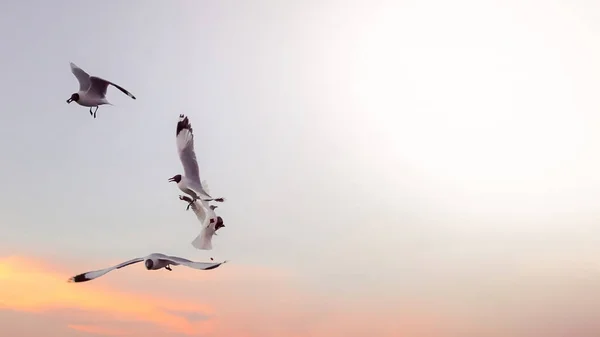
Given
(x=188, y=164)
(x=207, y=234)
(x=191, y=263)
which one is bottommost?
(x=191, y=263)

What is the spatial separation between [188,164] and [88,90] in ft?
12.2

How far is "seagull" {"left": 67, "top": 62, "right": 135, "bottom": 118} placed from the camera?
18422 millimetres

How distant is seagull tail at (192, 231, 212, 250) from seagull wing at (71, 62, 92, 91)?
581cm

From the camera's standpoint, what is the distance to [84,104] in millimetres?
18594

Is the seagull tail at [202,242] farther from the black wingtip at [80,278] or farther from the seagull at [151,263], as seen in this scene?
the black wingtip at [80,278]

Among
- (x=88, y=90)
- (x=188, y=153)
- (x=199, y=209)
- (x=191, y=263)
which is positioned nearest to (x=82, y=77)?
(x=88, y=90)

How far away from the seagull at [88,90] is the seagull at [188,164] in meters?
2.51

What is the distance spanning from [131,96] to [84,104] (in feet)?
8.13

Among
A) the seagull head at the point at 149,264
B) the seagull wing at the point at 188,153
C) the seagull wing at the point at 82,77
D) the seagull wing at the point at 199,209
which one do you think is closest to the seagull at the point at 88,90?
the seagull wing at the point at 82,77

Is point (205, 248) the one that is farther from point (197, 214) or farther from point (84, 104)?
point (84, 104)

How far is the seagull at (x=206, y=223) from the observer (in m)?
17.1

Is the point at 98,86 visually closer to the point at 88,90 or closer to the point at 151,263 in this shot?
the point at 88,90

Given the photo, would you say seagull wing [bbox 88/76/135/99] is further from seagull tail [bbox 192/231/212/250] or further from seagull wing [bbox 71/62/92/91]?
seagull tail [bbox 192/231/212/250]

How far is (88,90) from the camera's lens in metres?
18.5
